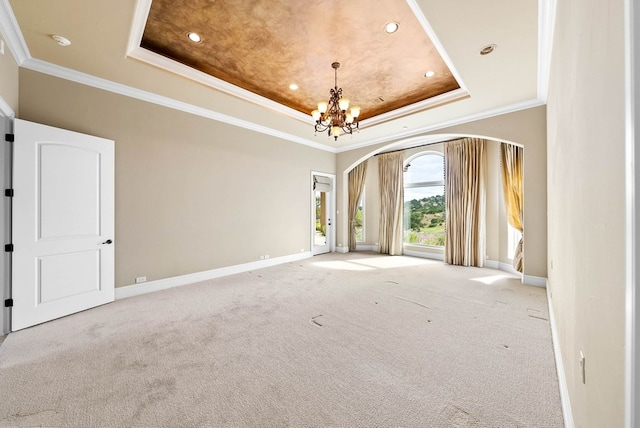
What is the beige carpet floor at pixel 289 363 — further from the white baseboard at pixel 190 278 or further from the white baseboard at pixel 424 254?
the white baseboard at pixel 424 254

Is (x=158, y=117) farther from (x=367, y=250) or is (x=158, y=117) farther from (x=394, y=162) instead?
(x=367, y=250)

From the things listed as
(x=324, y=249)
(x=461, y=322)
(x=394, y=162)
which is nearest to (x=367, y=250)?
(x=324, y=249)

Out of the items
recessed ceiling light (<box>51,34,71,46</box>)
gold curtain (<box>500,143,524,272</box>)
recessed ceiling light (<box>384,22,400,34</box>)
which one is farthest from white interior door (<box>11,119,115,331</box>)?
gold curtain (<box>500,143,524,272</box>)

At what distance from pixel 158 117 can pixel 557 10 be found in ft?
16.2

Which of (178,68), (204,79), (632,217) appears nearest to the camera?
(632,217)

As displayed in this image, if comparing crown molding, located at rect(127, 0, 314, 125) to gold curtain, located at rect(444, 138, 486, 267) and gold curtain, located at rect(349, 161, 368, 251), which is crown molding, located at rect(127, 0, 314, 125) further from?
gold curtain, located at rect(444, 138, 486, 267)

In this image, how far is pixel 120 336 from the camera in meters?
2.56

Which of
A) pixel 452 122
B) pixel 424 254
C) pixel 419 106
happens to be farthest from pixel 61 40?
pixel 424 254

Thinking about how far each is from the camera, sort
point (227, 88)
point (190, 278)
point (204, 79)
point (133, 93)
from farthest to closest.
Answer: point (190, 278) → point (227, 88) → point (133, 93) → point (204, 79)

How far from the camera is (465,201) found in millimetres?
5703

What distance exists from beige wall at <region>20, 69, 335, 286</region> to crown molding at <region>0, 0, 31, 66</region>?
253 mm

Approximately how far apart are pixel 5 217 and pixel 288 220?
426cm

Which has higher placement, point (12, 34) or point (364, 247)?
point (12, 34)

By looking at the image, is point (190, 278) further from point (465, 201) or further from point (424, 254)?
point (465, 201)
